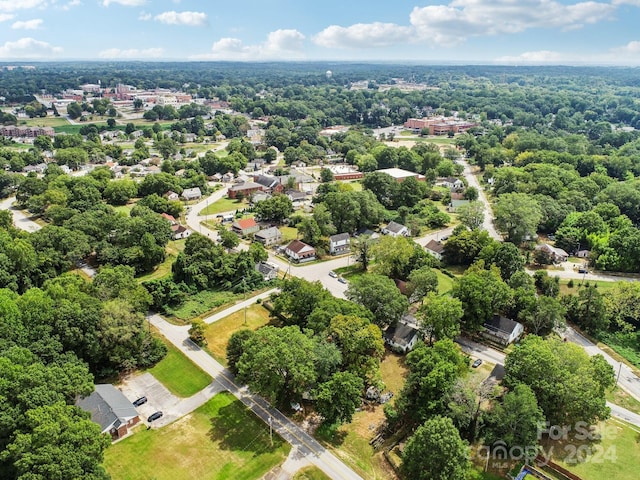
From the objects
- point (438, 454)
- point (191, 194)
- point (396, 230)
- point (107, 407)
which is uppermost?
point (438, 454)

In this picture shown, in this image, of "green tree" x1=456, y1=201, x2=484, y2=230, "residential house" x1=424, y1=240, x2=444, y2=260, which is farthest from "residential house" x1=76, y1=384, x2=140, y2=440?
"green tree" x1=456, y1=201, x2=484, y2=230

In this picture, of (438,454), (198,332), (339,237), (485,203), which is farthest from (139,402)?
(485,203)

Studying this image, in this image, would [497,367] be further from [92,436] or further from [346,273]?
[92,436]

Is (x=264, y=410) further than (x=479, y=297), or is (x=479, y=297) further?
(x=479, y=297)

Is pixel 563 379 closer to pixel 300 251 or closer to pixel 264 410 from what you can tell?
pixel 264 410

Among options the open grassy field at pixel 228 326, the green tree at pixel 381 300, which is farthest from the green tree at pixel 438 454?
the open grassy field at pixel 228 326

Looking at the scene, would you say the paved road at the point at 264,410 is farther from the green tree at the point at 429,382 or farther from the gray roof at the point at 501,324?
the gray roof at the point at 501,324

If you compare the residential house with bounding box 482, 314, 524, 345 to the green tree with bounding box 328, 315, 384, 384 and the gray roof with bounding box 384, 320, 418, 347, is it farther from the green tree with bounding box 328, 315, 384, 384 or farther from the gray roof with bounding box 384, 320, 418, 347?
the green tree with bounding box 328, 315, 384, 384
